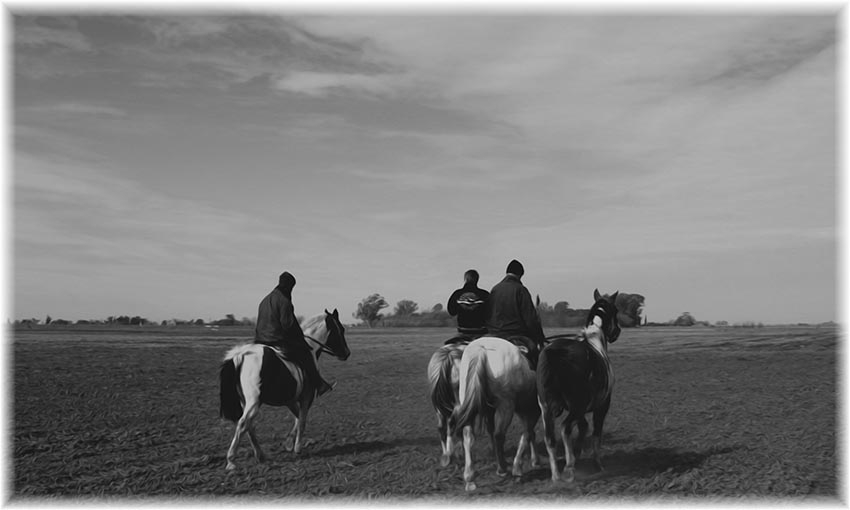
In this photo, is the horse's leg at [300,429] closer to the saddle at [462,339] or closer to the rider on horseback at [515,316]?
the saddle at [462,339]

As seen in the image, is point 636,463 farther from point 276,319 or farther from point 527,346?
point 276,319

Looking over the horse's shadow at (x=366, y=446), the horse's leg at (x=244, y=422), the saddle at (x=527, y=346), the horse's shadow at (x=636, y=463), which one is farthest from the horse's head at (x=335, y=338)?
the horse's shadow at (x=636, y=463)

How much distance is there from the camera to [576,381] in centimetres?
1007

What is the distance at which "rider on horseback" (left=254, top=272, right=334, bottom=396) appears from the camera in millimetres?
11766

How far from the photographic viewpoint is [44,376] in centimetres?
2244

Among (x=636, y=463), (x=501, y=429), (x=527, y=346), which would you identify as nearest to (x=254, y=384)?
(x=501, y=429)

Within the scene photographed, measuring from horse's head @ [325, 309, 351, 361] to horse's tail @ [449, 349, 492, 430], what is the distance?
3406 millimetres

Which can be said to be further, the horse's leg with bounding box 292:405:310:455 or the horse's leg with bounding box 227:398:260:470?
the horse's leg with bounding box 292:405:310:455

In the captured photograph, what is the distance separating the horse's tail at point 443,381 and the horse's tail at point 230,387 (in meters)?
3.07

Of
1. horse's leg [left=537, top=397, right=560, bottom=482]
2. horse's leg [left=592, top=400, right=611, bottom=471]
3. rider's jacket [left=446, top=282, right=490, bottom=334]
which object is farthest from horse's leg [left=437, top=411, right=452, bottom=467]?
horse's leg [left=592, top=400, right=611, bottom=471]

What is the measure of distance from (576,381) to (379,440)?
512cm

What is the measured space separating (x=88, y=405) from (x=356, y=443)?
796 centimetres

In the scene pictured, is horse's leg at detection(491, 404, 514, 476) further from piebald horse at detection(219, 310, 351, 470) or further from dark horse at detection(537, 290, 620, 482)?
piebald horse at detection(219, 310, 351, 470)

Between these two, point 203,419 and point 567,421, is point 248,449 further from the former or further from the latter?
point 567,421
